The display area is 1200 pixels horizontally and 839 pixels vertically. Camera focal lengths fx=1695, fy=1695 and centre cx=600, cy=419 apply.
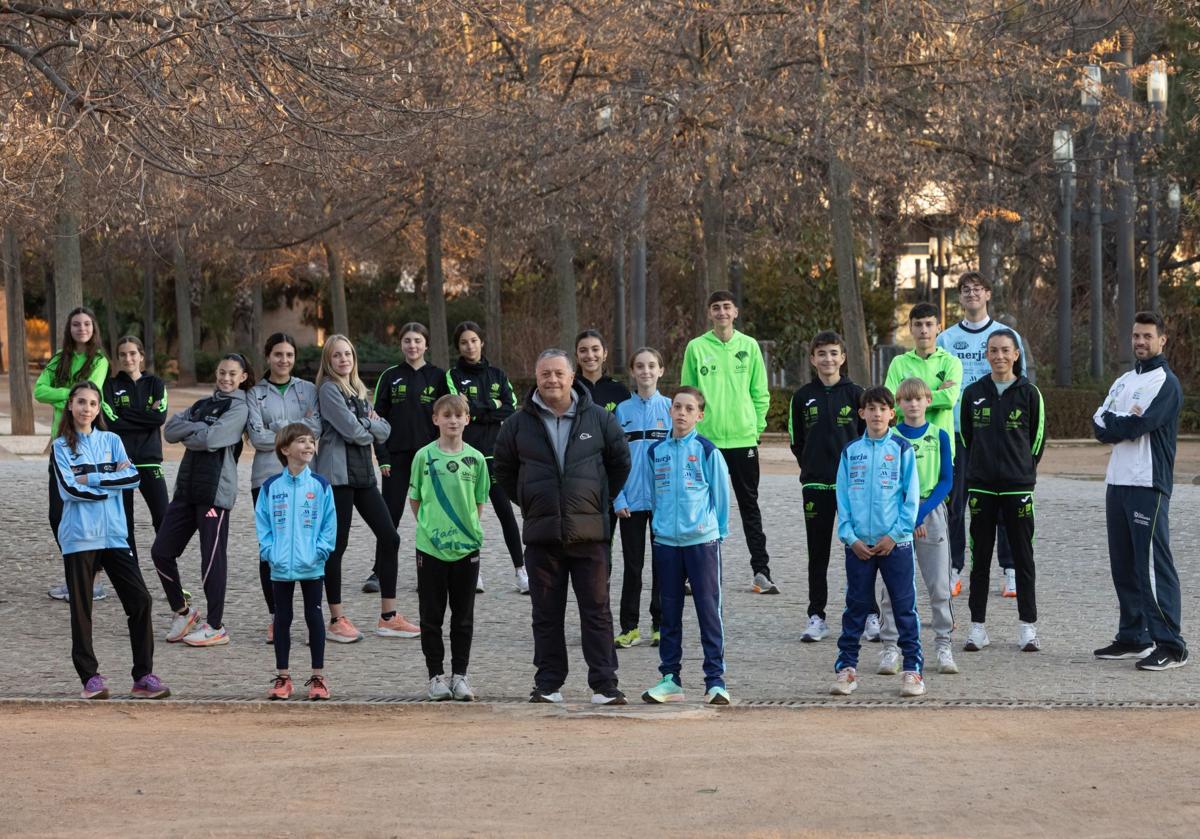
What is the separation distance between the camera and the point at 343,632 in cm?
992

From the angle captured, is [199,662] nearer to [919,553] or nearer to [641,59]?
[919,553]

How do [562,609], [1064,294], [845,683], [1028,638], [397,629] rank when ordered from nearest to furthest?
1. [562,609]
2. [845,683]
3. [1028,638]
4. [397,629]
5. [1064,294]

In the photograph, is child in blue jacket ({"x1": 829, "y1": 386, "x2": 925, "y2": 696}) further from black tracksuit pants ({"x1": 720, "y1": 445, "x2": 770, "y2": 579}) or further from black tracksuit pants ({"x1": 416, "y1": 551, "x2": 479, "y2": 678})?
black tracksuit pants ({"x1": 720, "y1": 445, "x2": 770, "y2": 579})

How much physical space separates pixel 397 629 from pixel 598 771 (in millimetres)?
3873

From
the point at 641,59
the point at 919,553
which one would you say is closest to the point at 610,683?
the point at 919,553

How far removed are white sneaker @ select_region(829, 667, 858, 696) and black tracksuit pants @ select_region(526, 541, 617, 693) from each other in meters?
1.10

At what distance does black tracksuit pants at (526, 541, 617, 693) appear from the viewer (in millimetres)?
7969

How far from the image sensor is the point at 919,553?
29.7 feet

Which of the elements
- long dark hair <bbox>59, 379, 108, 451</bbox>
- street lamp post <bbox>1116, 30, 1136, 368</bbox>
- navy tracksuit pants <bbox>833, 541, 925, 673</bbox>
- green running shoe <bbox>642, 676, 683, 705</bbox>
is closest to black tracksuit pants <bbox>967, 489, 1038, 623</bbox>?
navy tracksuit pants <bbox>833, 541, 925, 673</bbox>

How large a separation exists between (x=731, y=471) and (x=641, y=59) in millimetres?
15647

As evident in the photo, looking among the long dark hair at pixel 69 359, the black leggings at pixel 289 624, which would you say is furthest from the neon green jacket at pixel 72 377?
the black leggings at pixel 289 624

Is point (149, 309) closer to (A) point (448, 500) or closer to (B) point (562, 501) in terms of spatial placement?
(A) point (448, 500)

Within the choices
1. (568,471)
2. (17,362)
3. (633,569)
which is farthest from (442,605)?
(17,362)

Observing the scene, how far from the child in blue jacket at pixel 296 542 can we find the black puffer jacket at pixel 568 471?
1049mm
